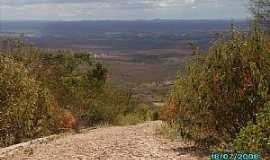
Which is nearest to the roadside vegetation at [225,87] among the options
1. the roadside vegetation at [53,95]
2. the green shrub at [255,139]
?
the green shrub at [255,139]

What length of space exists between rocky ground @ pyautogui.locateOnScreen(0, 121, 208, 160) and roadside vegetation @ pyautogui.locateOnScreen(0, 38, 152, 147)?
4.02 m

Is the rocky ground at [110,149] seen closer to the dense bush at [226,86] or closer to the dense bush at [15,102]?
the dense bush at [226,86]

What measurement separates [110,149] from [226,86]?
13.8ft

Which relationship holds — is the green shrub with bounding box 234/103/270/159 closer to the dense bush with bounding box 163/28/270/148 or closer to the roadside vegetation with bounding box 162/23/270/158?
the roadside vegetation with bounding box 162/23/270/158

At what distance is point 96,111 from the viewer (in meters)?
42.8

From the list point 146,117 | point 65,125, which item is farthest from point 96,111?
point 65,125

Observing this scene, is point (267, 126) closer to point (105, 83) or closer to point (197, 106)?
point (197, 106)

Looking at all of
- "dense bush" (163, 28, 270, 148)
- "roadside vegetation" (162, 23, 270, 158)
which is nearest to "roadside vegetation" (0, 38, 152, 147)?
"roadside vegetation" (162, 23, 270, 158)

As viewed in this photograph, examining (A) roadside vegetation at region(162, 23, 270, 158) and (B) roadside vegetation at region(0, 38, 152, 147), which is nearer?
(A) roadside vegetation at region(162, 23, 270, 158)

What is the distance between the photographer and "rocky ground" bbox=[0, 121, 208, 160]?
55.0 ft

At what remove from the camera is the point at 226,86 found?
17.2 meters

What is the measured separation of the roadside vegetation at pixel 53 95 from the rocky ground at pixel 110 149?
4.02 metres

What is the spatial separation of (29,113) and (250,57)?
12618 mm

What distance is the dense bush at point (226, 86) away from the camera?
16.5 metres
